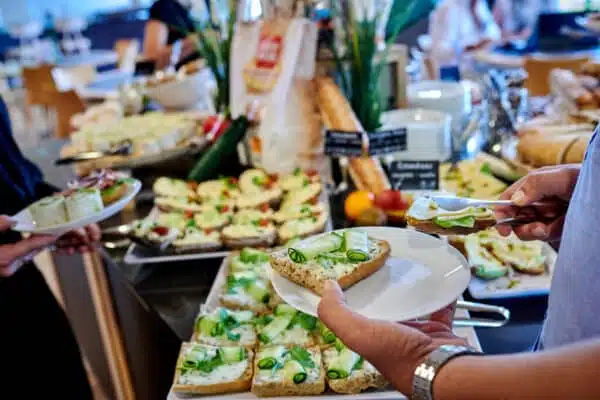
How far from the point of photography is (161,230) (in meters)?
1.60

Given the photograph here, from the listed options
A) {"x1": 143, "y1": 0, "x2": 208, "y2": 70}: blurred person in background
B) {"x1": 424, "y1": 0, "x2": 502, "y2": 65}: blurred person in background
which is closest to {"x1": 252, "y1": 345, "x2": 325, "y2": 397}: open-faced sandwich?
{"x1": 143, "y1": 0, "x2": 208, "y2": 70}: blurred person in background

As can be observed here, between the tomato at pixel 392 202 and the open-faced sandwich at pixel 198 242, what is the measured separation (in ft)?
1.31

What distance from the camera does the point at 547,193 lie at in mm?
1010

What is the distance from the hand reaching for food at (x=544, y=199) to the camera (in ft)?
3.29

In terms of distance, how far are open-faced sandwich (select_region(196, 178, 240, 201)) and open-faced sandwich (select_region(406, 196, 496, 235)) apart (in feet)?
3.03

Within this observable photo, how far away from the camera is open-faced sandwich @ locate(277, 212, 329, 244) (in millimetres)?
1548

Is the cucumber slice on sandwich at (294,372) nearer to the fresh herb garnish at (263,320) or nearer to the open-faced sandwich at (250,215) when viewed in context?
the fresh herb garnish at (263,320)

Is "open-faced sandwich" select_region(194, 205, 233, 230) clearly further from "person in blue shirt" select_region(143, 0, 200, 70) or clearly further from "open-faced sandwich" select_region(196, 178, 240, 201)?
"person in blue shirt" select_region(143, 0, 200, 70)

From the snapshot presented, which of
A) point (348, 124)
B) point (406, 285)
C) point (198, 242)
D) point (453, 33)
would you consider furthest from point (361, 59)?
point (453, 33)

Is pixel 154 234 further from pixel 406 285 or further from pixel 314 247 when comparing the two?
pixel 406 285

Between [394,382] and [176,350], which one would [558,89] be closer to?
[176,350]

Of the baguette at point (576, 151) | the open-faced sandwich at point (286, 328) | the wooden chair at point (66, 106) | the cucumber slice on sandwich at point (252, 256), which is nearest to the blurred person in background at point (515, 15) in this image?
the wooden chair at point (66, 106)

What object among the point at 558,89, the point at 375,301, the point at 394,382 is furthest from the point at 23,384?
the point at 558,89

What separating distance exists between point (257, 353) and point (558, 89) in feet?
5.17
